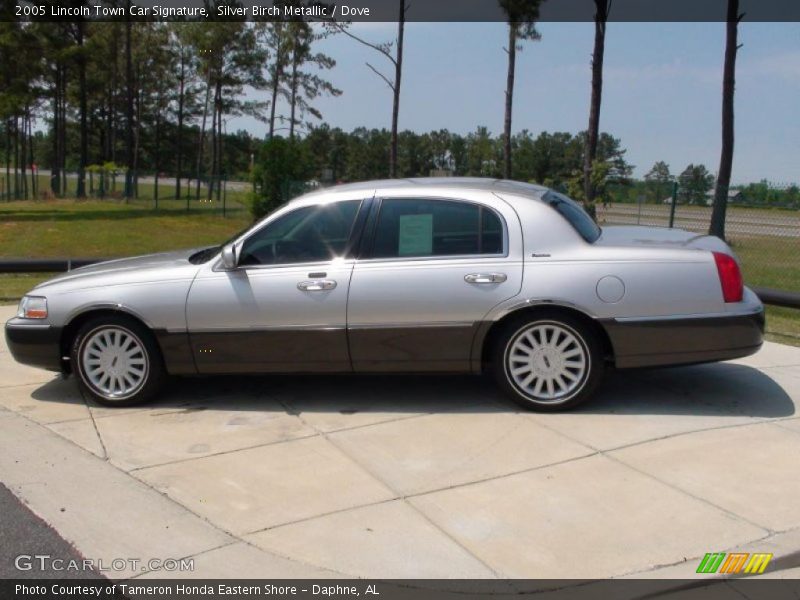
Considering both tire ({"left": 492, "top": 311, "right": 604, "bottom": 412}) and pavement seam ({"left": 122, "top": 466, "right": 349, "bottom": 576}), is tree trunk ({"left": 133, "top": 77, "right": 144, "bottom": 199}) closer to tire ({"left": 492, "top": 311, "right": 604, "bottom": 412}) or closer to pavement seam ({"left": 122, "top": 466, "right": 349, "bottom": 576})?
tire ({"left": 492, "top": 311, "right": 604, "bottom": 412})

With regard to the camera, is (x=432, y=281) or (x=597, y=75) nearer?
(x=432, y=281)

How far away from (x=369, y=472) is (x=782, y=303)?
20.6ft

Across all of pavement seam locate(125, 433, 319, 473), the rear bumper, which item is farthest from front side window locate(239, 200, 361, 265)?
the rear bumper

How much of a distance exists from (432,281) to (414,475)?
1.44m

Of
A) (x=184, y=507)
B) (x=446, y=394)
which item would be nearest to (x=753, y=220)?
(x=446, y=394)

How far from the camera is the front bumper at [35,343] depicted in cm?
615

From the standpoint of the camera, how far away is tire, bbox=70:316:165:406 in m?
6.05

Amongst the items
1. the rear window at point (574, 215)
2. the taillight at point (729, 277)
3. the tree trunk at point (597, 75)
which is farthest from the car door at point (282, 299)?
the tree trunk at point (597, 75)

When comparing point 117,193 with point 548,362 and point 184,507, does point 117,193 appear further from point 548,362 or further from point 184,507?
point 184,507

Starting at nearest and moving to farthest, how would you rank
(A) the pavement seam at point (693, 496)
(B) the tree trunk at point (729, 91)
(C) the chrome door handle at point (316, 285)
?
(A) the pavement seam at point (693, 496) < (C) the chrome door handle at point (316, 285) < (B) the tree trunk at point (729, 91)

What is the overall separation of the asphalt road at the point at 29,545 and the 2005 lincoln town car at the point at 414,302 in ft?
5.88

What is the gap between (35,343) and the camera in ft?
20.3

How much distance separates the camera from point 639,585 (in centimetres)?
355

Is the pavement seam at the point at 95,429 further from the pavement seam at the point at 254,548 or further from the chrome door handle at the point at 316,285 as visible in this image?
the chrome door handle at the point at 316,285
